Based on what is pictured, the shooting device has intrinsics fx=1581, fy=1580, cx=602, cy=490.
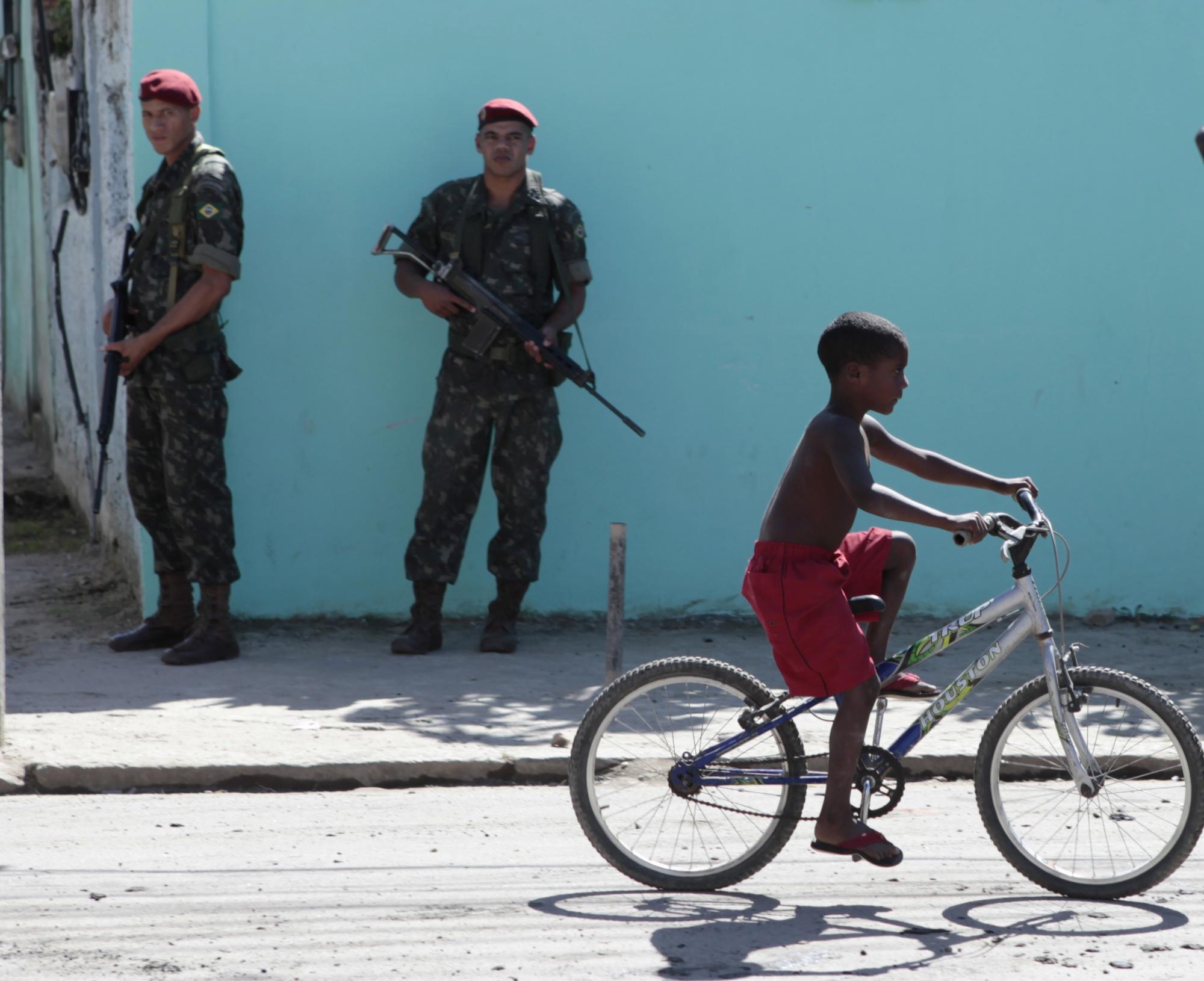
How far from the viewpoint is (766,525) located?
4.11 m

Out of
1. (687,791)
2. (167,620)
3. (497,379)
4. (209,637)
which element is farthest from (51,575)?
(687,791)

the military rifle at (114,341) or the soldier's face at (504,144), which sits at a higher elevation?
the soldier's face at (504,144)

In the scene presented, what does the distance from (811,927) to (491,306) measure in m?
3.44

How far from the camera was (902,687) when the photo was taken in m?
4.10

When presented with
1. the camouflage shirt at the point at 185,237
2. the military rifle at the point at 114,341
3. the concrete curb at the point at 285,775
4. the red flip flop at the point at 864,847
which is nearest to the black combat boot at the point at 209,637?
the military rifle at the point at 114,341

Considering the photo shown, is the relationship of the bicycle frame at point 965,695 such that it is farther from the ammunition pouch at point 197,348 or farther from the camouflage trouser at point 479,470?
the ammunition pouch at point 197,348

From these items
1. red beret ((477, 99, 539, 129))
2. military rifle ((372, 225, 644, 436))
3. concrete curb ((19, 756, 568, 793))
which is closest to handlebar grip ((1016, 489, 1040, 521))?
concrete curb ((19, 756, 568, 793))

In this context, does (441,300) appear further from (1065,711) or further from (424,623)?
(1065,711)

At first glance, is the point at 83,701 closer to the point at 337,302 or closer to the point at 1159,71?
the point at 337,302

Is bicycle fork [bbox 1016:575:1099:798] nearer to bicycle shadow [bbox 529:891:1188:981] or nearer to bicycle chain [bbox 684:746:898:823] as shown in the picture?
bicycle shadow [bbox 529:891:1188:981]

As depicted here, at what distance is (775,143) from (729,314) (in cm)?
83

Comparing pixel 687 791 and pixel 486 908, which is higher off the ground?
pixel 687 791

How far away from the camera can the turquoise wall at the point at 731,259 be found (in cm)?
717

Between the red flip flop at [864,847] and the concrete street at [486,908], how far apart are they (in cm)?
14
